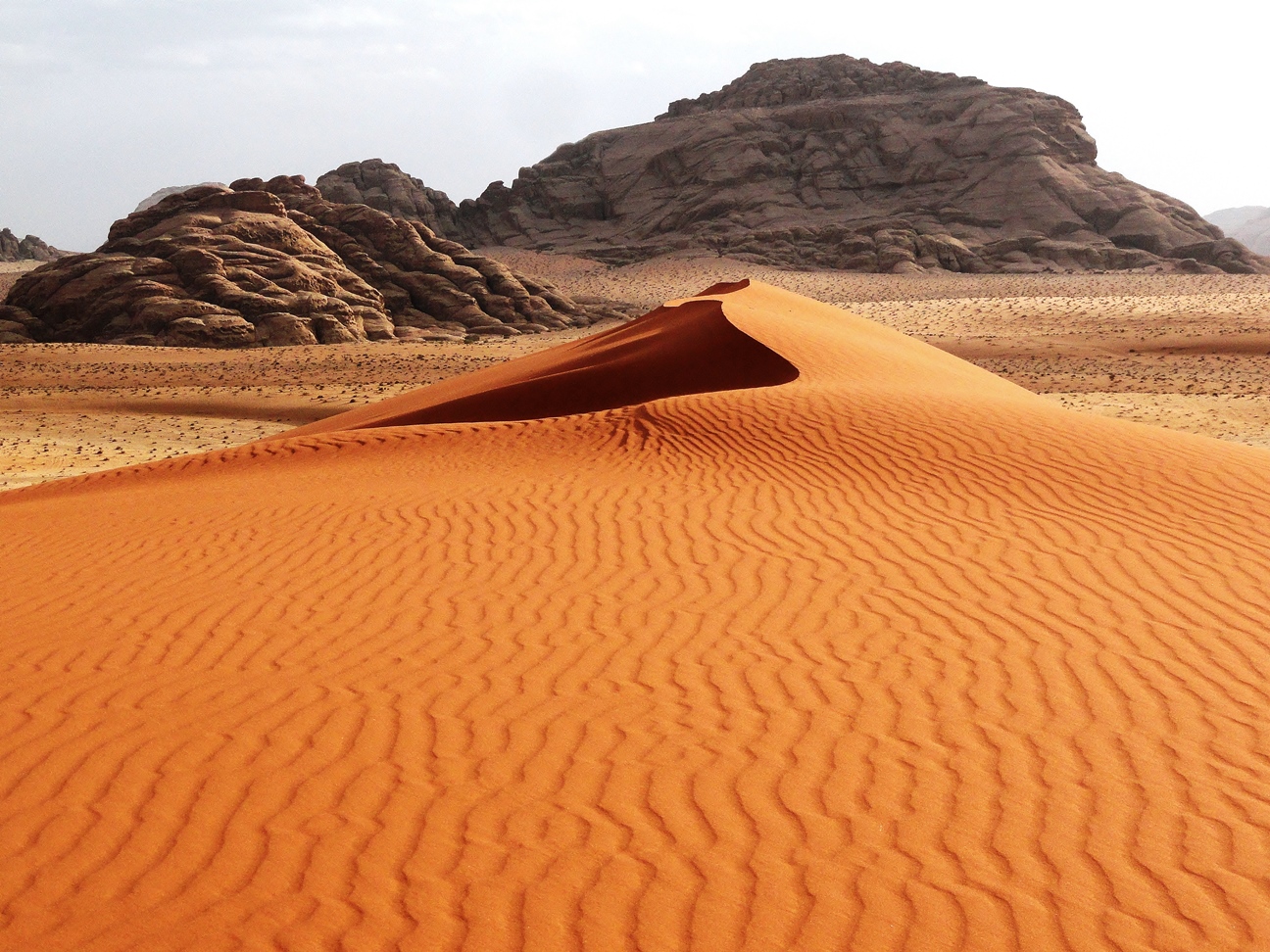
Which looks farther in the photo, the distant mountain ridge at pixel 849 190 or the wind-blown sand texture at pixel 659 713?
the distant mountain ridge at pixel 849 190

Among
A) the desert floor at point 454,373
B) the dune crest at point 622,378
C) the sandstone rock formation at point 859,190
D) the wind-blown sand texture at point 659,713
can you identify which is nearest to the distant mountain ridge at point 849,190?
the sandstone rock formation at point 859,190

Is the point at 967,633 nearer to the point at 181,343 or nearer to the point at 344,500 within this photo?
the point at 344,500

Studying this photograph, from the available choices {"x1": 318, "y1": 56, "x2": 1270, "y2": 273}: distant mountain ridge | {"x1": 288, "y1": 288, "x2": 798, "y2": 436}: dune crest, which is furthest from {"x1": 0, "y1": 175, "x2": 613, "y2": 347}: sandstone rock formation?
{"x1": 318, "y1": 56, "x2": 1270, "y2": 273}: distant mountain ridge

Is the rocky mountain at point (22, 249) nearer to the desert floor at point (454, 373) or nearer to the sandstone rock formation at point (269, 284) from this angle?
the sandstone rock formation at point (269, 284)

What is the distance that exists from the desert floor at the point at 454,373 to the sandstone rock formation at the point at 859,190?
1849 cm

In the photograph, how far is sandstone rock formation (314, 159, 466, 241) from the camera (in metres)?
79.4

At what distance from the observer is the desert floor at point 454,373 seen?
67.5ft

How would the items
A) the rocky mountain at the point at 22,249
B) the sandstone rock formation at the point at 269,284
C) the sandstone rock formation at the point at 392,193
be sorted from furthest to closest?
the rocky mountain at the point at 22,249 < the sandstone rock formation at the point at 392,193 < the sandstone rock formation at the point at 269,284

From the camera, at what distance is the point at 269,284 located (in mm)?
37812

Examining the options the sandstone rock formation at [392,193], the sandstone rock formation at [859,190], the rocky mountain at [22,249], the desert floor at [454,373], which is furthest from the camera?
the rocky mountain at [22,249]

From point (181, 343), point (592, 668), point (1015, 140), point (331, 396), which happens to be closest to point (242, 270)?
point (181, 343)

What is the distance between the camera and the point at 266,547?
7668 mm

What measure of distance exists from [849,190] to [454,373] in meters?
55.1

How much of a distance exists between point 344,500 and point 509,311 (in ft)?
120
